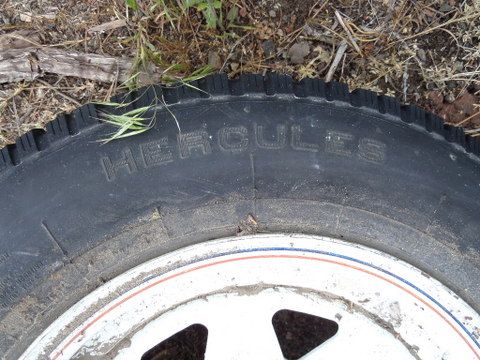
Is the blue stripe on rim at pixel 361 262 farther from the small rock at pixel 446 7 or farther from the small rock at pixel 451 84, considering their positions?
the small rock at pixel 446 7

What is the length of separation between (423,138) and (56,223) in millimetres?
963

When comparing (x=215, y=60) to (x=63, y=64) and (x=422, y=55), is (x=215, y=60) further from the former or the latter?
(x=422, y=55)

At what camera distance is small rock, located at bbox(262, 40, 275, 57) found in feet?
7.40

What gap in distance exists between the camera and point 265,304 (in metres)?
1.74

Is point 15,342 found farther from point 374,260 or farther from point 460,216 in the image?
point 460,216

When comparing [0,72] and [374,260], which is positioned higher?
[0,72]

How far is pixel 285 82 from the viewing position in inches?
65.1

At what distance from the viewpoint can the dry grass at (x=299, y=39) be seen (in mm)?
2244

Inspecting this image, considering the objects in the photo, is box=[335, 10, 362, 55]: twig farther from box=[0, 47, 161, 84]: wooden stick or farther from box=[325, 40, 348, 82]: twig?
box=[0, 47, 161, 84]: wooden stick

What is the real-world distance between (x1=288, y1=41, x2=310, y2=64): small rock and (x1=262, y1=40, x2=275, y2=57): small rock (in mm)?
62

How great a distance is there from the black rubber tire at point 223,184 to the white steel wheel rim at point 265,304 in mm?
48

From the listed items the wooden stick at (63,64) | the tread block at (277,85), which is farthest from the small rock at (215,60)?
the tread block at (277,85)

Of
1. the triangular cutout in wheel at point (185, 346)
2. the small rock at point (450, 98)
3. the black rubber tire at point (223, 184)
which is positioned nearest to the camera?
the black rubber tire at point (223, 184)

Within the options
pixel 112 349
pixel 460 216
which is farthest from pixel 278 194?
pixel 112 349
